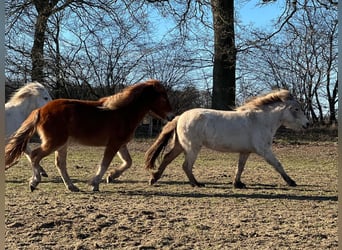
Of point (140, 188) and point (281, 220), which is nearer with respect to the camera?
point (281, 220)

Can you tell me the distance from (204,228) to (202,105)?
13238 mm

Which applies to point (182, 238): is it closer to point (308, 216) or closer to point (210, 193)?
point (308, 216)

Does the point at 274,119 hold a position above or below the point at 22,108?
below

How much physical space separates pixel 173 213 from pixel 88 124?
193 cm

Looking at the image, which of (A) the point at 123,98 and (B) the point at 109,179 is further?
(B) the point at 109,179

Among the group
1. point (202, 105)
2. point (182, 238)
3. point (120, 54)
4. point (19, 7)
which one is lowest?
point (182, 238)

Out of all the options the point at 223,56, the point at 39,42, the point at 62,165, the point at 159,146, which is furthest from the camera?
the point at 39,42

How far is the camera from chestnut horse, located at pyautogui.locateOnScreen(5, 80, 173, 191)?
582 cm

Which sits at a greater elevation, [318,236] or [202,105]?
[202,105]

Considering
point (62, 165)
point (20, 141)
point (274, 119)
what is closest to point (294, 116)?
point (274, 119)

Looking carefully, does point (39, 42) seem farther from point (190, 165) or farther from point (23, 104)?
point (190, 165)

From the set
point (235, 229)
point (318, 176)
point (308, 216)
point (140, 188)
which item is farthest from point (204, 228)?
point (318, 176)

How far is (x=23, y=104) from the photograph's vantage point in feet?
24.5

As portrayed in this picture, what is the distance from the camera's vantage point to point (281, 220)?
4.32 metres
